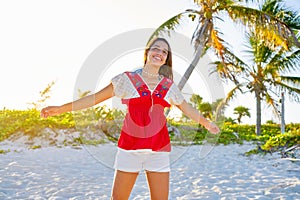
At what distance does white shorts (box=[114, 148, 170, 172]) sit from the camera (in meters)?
2.23

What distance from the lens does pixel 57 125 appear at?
973cm

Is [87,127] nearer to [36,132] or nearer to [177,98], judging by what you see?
[36,132]

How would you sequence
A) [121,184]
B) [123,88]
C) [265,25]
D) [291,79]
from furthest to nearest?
[291,79] < [265,25] < [123,88] < [121,184]

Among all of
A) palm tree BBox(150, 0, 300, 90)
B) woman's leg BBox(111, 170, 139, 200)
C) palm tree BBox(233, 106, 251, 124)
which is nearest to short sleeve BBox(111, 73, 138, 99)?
woman's leg BBox(111, 170, 139, 200)

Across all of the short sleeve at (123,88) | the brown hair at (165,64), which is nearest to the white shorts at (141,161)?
the short sleeve at (123,88)


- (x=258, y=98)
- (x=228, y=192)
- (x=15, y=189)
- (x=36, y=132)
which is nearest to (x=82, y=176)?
(x=15, y=189)

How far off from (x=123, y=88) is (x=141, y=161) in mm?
473

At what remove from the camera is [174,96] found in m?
2.42

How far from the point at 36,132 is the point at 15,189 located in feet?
15.9

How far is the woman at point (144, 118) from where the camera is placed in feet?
7.33

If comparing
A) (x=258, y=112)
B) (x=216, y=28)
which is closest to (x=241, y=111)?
(x=258, y=112)

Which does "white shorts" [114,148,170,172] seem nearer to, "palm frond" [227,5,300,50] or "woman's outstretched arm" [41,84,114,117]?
"woman's outstretched arm" [41,84,114,117]

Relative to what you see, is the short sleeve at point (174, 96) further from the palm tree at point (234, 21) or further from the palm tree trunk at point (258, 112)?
the palm tree trunk at point (258, 112)

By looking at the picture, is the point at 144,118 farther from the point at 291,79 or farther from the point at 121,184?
the point at 291,79
